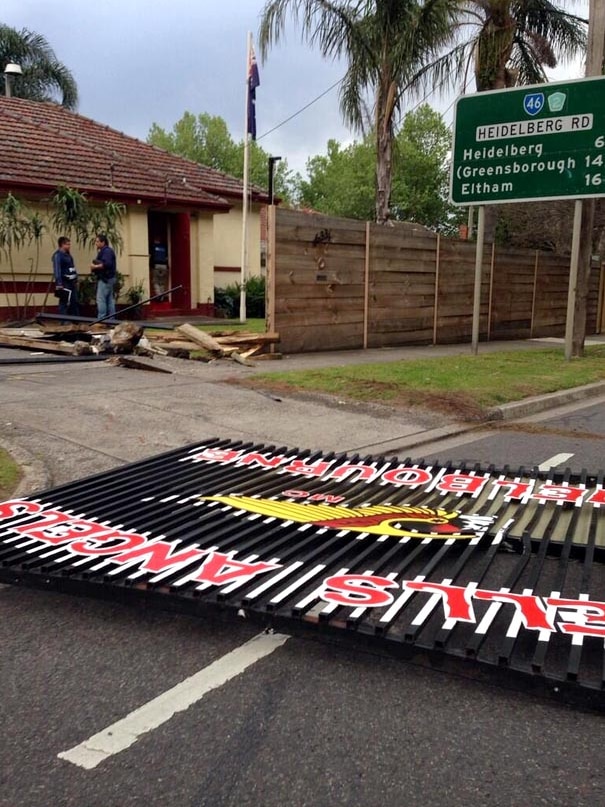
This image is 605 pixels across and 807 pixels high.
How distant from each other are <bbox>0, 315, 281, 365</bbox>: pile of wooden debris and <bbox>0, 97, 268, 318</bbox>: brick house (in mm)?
4716

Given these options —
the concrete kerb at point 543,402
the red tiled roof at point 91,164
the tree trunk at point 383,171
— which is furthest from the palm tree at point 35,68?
the concrete kerb at point 543,402

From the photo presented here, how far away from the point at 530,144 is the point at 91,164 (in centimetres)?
1088

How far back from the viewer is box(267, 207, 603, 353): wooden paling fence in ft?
41.8

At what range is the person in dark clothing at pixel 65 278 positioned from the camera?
15430 mm

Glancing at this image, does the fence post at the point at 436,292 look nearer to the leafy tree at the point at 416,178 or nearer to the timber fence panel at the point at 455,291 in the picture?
the timber fence panel at the point at 455,291

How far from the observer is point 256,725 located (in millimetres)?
2613

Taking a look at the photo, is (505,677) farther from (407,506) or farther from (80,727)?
(407,506)

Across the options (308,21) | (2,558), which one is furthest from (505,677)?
(308,21)

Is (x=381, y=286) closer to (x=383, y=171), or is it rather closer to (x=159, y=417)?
(x=383, y=171)

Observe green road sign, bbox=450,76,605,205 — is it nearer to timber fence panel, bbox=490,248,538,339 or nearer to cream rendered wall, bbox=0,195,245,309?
timber fence panel, bbox=490,248,538,339

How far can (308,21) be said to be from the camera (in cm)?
1770

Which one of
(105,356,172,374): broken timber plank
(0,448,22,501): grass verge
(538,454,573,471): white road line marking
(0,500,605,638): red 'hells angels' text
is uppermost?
(105,356,172,374): broken timber plank

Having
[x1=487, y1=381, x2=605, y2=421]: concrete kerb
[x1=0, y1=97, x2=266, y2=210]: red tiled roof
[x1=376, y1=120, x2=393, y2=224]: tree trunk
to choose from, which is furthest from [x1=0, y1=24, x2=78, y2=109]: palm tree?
[x1=487, y1=381, x2=605, y2=421]: concrete kerb

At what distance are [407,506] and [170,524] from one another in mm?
1483
